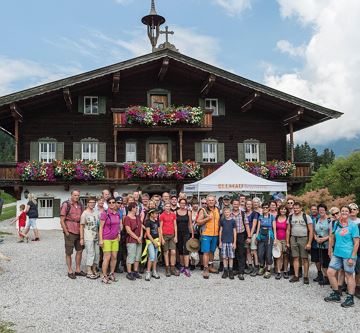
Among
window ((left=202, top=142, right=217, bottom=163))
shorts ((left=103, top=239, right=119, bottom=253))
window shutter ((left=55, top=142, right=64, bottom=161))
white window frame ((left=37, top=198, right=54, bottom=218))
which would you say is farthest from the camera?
window ((left=202, top=142, right=217, bottom=163))

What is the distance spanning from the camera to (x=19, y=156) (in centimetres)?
2105

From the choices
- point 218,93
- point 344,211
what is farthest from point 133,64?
point 344,211

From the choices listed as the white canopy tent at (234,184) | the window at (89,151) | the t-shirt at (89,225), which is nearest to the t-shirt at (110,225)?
the t-shirt at (89,225)

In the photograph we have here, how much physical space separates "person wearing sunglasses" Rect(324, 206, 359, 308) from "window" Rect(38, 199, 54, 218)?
644 inches

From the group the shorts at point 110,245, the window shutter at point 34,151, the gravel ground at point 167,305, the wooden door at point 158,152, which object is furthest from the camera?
the wooden door at point 158,152

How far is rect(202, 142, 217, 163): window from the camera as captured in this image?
22.8 meters

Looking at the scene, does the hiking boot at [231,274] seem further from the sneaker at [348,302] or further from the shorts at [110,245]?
the shorts at [110,245]

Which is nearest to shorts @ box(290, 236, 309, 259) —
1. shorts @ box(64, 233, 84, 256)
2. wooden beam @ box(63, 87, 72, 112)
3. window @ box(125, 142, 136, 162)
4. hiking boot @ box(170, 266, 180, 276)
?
hiking boot @ box(170, 266, 180, 276)

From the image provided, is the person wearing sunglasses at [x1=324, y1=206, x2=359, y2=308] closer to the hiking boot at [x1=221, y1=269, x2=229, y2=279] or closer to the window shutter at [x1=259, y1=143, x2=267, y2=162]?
the hiking boot at [x1=221, y1=269, x2=229, y2=279]

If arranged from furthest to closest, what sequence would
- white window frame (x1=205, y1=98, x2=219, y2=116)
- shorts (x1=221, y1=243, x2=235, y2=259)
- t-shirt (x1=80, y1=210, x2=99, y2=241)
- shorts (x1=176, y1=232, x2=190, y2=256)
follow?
white window frame (x1=205, y1=98, x2=219, y2=116) < shorts (x1=176, y1=232, x2=190, y2=256) < shorts (x1=221, y1=243, x2=235, y2=259) < t-shirt (x1=80, y1=210, x2=99, y2=241)

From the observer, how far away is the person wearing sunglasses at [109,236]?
8.07m

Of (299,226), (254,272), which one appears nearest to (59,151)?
(254,272)

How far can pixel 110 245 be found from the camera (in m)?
8.09

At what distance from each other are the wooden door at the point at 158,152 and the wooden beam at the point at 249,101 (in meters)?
5.06
